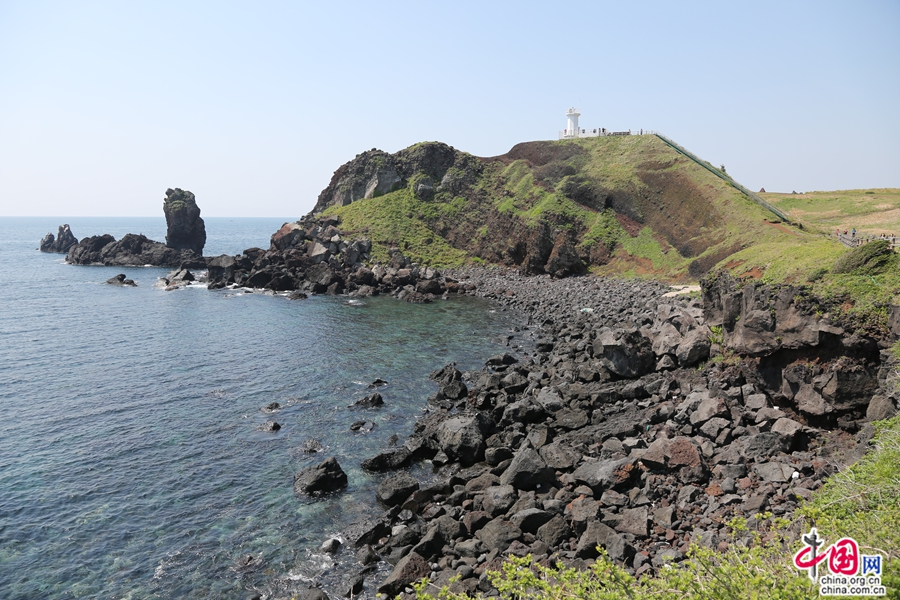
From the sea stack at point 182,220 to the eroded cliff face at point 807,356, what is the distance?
116 meters

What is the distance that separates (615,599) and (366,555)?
12.3m

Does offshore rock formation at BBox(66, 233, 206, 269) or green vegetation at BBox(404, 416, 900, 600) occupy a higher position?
offshore rock formation at BBox(66, 233, 206, 269)

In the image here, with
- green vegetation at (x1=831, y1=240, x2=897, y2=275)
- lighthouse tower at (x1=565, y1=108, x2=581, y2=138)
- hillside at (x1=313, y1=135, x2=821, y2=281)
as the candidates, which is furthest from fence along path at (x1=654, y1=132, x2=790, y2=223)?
green vegetation at (x1=831, y1=240, x2=897, y2=275)

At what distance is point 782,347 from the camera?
85.7 ft

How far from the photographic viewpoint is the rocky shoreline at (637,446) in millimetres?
18422

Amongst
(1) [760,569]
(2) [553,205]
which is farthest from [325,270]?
(1) [760,569]

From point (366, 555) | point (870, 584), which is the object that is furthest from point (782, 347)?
point (366, 555)

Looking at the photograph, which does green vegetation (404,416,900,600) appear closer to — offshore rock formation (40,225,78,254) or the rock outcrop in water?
the rock outcrop in water

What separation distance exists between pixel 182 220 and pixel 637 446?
11863 cm

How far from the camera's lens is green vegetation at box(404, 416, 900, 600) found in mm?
10016

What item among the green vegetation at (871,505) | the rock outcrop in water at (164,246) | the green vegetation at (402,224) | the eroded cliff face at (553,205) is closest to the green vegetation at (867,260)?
the green vegetation at (871,505)

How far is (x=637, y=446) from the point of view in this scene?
81.3 ft

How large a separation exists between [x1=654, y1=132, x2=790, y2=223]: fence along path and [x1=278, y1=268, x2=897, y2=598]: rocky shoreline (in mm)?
43728

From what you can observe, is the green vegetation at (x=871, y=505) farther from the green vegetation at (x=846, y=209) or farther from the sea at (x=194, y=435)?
the green vegetation at (x=846, y=209)
